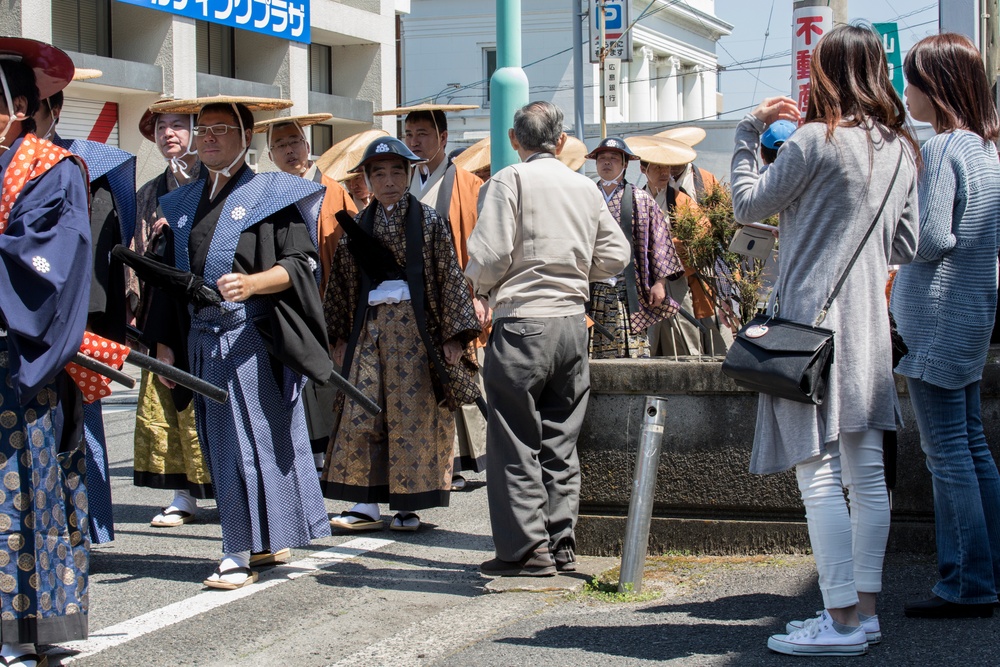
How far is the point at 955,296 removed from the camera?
161 inches

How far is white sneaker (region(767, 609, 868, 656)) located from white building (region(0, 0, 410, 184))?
55.5 ft

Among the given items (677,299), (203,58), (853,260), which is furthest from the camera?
(203,58)

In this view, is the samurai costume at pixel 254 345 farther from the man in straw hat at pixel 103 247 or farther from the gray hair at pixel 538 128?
the gray hair at pixel 538 128

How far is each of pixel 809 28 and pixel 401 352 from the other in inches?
109

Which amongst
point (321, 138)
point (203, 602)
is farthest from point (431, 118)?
point (321, 138)

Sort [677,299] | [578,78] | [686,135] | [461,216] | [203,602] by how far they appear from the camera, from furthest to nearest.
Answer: [578,78], [686,135], [677,299], [461,216], [203,602]

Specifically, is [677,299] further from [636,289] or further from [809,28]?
[809,28]

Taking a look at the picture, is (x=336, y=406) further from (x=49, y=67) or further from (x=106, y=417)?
(x=106, y=417)

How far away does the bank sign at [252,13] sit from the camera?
21.3 metres

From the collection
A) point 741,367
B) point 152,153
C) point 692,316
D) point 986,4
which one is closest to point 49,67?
point 741,367

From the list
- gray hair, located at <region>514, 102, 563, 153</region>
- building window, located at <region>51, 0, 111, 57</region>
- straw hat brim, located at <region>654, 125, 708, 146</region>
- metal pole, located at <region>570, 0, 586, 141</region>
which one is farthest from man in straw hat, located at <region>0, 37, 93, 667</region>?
metal pole, located at <region>570, 0, 586, 141</region>

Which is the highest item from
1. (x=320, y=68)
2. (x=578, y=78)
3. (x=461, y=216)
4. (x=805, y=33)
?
(x=320, y=68)

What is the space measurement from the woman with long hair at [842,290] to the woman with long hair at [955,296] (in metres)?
0.33

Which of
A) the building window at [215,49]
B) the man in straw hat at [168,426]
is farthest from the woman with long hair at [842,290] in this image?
the building window at [215,49]
